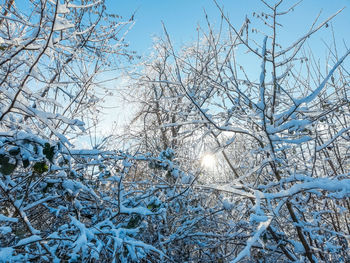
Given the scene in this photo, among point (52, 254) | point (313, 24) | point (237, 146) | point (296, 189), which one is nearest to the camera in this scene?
point (296, 189)

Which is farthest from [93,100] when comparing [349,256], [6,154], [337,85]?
[349,256]

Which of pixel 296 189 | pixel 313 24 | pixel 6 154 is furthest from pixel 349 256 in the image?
pixel 6 154

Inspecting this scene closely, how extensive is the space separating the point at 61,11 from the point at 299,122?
165 centimetres

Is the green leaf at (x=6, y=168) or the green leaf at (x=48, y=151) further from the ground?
the green leaf at (x=48, y=151)

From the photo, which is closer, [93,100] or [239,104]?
[239,104]

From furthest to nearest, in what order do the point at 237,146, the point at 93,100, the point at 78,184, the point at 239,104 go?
the point at 237,146, the point at 93,100, the point at 239,104, the point at 78,184

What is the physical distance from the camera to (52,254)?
1340 mm

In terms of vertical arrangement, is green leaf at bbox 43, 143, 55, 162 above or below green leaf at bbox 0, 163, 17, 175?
above

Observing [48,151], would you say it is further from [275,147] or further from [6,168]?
[275,147]

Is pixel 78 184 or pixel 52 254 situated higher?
pixel 78 184

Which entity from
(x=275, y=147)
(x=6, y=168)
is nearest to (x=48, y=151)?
(x=6, y=168)

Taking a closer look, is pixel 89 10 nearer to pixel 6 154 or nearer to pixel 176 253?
pixel 6 154

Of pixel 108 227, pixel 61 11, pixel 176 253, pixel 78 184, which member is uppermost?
pixel 61 11

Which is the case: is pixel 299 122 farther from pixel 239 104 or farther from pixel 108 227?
pixel 108 227
